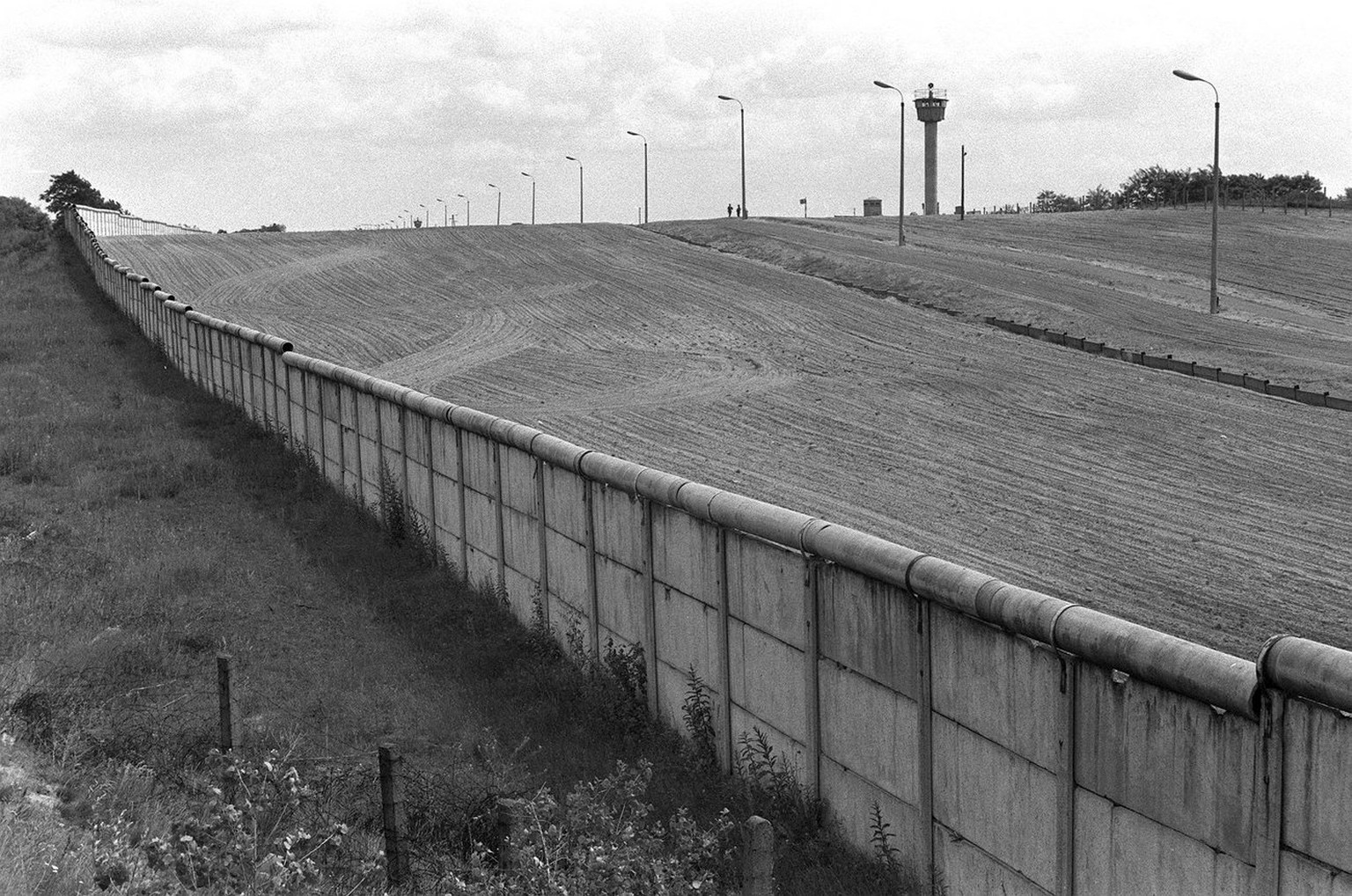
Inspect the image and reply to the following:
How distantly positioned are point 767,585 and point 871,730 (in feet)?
4.90

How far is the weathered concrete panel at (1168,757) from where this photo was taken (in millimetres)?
6793

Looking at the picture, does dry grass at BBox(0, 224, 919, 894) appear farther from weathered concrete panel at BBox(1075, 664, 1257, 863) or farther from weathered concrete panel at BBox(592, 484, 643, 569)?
weathered concrete panel at BBox(1075, 664, 1257, 863)

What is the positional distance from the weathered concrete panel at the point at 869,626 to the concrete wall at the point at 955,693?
15 millimetres

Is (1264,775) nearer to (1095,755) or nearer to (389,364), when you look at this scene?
(1095,755)

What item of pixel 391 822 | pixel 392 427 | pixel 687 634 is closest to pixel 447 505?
pixel 392 427

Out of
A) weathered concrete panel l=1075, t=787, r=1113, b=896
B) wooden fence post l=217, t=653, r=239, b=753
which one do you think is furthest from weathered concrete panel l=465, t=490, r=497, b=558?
weathered concrete panel l=1075, t=787, r=1113, b=896

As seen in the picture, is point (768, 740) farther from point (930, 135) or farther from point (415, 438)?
point (930, 135)

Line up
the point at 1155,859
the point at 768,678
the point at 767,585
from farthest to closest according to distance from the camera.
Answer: the point at 768,678, the point at 767,585, the point at 1155,859

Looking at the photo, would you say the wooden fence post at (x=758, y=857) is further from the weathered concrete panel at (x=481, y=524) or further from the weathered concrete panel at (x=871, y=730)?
the weathered concrete panel at (x=481, y=524)

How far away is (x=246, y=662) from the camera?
1441 cm

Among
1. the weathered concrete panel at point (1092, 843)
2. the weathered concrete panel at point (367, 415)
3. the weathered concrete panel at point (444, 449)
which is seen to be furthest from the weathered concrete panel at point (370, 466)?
the weathered concrete panel at point (1092, 843)

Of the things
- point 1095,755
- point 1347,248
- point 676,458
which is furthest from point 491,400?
point 1347,248

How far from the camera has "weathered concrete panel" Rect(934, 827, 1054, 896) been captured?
8.27 meters

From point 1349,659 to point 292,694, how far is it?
972 centimetres
